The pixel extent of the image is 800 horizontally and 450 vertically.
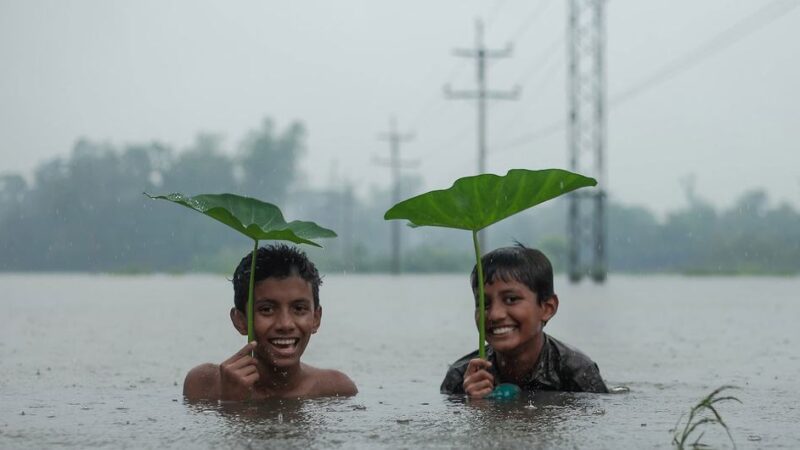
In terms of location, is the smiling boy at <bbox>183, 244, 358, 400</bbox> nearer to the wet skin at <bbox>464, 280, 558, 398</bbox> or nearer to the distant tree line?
the wet skin at <bbox>464, 280, 558, 398</bbox>

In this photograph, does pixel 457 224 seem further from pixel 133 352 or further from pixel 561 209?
pixel 561 209

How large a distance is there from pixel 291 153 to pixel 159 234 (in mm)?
13156

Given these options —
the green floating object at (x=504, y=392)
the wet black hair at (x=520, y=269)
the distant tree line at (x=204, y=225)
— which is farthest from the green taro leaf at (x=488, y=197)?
the distant tree line at (x=204, y=225)

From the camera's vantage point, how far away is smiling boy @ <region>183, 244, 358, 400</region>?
4730 mm

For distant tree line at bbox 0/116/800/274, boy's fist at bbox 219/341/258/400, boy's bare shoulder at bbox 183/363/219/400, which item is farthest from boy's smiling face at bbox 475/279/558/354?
distant tree line at bbox 0/116/800/274

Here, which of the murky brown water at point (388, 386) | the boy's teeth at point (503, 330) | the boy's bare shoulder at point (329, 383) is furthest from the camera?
the boy's bare shoulder at point (329, 383)

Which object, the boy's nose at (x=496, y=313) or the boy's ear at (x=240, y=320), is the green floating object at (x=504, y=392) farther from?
the boy's ear at (x=240, y=320)

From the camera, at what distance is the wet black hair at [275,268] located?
484cm

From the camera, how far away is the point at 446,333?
1081 centimetres

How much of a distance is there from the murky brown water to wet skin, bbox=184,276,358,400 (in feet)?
0.48

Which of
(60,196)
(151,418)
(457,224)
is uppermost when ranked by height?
(60,196)

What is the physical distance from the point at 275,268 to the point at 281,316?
0.20 metres

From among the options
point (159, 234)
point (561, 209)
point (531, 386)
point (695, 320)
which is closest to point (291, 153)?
point (159, 234)

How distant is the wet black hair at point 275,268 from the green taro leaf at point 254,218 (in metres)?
0.09
